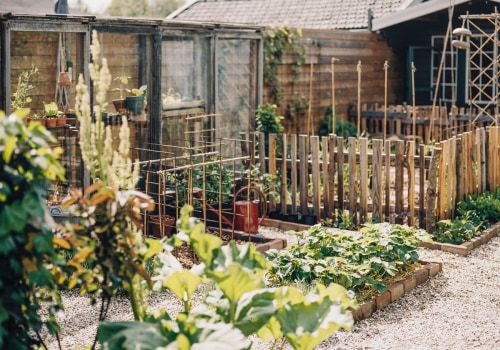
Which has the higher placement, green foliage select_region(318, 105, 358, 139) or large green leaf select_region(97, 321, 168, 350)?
green foliage select_region(318, 105, 358, 139)

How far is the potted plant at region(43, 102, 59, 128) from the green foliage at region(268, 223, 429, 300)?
3309mm

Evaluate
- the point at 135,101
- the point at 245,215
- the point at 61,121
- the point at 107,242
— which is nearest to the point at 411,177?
the point at 245,215

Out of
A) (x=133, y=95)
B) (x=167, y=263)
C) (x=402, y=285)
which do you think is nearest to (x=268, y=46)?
(x=133, y=95)

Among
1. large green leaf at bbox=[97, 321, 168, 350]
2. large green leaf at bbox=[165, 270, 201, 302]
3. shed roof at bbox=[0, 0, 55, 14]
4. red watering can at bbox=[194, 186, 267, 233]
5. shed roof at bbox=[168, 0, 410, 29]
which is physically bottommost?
red watering can at bbox=[194, 186, 267, 233]

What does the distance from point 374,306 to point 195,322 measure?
3331 mm

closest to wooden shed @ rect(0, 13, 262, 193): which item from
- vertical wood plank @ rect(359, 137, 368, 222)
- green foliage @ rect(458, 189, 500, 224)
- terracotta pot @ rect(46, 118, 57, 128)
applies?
terracotta pot @ rect(46, 118, 57, 128)

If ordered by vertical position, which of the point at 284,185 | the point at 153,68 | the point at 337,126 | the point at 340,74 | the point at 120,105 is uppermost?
the point at 340,74

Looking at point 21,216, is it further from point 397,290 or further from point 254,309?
point 397,290

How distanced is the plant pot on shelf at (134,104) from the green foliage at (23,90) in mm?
1274

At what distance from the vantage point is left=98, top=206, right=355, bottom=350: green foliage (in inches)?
142

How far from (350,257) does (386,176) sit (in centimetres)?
274

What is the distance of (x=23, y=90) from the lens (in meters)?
8.86

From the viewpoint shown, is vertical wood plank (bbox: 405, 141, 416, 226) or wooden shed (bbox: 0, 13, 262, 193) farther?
vertical wood plank (bbox: 405, 141, 416, 226)

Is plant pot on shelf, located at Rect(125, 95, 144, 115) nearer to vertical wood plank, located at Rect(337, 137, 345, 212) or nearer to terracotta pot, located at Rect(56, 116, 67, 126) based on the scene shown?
terracotta pot, located at Rect(56, 116, 67, 126)
